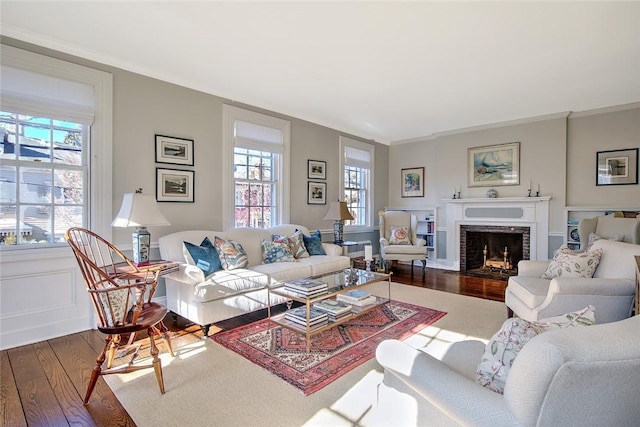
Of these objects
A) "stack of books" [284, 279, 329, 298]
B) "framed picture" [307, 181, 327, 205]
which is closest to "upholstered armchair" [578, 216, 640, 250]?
"framed picture" [307, 181, 327, 205]

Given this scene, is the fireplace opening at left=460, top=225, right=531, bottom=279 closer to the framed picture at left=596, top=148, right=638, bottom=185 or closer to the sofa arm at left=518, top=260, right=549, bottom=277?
the framed picture at left=596, top=148, right=638, bottom=185

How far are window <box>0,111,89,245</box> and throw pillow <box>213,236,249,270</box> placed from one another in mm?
1306

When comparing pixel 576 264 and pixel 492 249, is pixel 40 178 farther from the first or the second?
pixel 492 249

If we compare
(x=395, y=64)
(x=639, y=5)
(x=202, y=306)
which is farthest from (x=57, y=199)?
(x=639, y=5)

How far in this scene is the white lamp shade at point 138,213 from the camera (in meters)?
2.76

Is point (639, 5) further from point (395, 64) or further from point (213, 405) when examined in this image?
point (213, 405)

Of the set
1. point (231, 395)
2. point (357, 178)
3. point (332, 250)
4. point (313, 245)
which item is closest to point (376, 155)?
point (357, 178)

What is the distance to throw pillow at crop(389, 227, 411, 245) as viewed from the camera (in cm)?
566

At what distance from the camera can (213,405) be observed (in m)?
1.85

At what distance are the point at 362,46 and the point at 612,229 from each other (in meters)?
3.95

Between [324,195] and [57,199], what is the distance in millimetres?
3578

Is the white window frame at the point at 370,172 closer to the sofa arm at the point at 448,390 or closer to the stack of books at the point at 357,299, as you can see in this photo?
the stack of books at the point at 357,299

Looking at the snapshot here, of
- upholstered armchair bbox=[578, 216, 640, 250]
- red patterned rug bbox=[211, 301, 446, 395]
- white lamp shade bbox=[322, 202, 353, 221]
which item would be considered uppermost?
white lamp shade bbox=[322, 202, 353, 221]

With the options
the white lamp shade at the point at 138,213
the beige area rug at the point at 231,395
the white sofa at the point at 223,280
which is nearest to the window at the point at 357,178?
the white sofa at the point at 223,280
